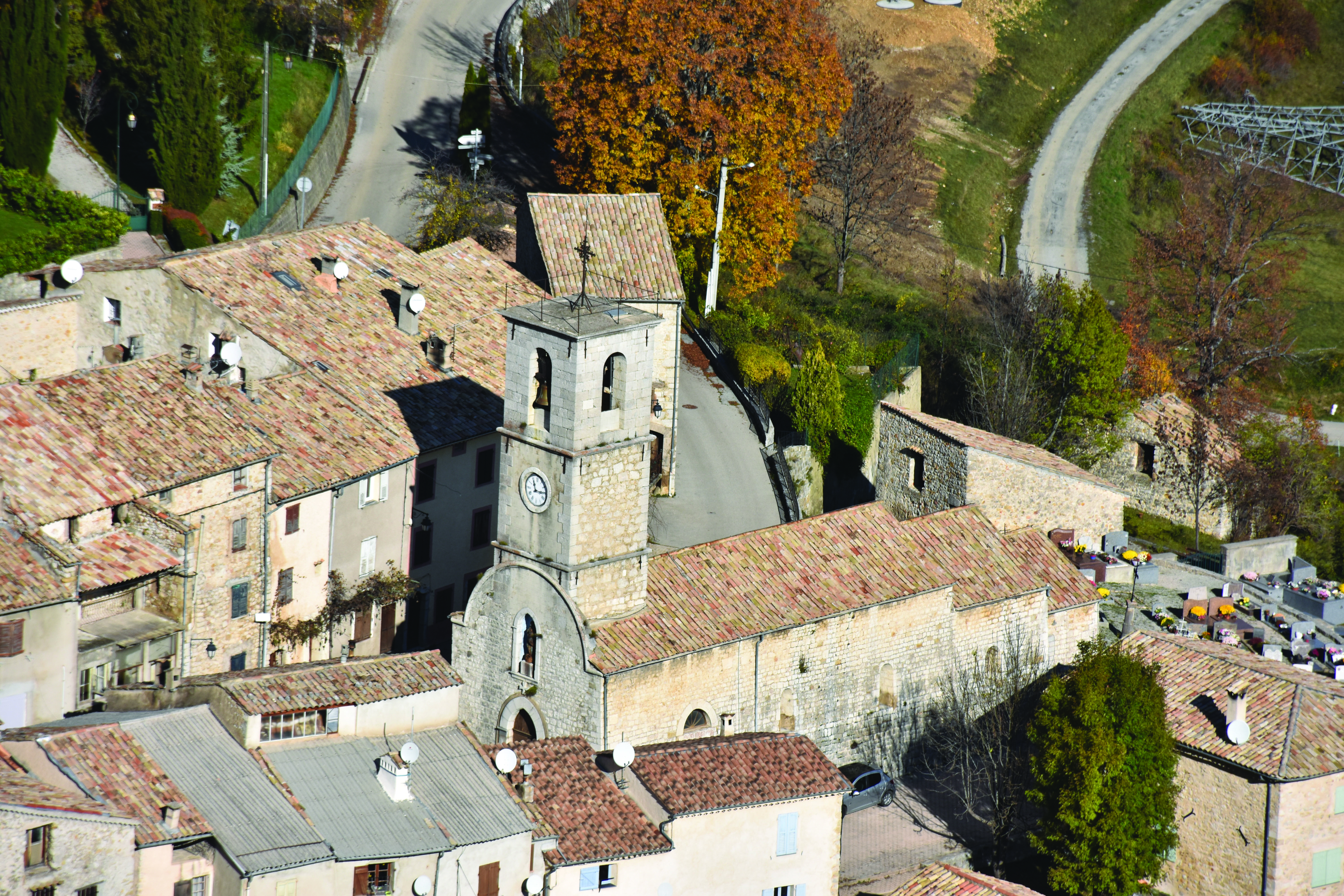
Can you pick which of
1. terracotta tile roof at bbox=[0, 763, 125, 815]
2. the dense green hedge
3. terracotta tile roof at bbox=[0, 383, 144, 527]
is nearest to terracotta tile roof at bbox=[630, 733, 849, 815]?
terracotta tile roof at bbox=[0, 763, 125, 815]

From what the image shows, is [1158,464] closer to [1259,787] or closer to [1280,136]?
[1259,787]

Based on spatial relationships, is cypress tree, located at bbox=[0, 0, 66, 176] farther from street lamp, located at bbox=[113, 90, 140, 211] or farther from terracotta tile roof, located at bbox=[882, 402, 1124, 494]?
terracotta tile roof, located at bbox=[882, 402, 1124, 494]

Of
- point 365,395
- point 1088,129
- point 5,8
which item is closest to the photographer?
point 365,395

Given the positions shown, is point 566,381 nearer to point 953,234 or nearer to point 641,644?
point 641,644

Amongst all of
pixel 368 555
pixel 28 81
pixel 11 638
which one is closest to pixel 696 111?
pixel 368 555

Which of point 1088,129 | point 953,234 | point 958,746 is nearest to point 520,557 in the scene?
point 958,746

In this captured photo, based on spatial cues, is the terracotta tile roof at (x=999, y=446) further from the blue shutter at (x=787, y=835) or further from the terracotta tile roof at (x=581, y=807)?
the terracotta tile roof at (x=581, y=807)
